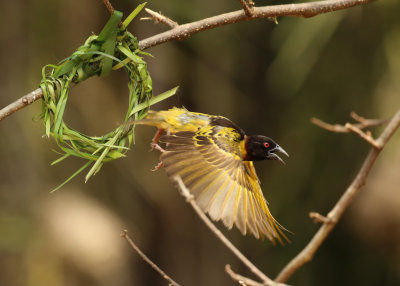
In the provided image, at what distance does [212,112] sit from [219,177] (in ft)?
16.3

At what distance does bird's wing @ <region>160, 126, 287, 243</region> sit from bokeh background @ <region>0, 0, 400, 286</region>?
347cm

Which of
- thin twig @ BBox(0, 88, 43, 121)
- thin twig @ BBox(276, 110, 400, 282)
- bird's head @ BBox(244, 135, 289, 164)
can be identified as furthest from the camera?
bird's head @ BBox(244, 135, 289, 164)

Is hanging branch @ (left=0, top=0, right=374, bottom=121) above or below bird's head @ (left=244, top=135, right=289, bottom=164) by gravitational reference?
above

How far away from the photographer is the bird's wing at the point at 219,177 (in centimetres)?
189

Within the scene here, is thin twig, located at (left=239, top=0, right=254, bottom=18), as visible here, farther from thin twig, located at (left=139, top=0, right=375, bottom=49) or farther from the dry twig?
the dry twig

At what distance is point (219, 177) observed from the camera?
203 centimetres

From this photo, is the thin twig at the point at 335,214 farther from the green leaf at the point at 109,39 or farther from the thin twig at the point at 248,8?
the green leaf at the point at 109,39

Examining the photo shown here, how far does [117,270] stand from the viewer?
23.8 feet

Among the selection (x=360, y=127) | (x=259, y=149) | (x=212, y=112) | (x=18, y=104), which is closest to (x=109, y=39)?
(x=18, y=104)

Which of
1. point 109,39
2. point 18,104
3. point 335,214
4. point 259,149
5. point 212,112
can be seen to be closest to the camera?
point 335,214

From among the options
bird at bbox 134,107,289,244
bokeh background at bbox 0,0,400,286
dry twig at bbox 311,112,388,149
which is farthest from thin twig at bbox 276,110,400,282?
bokeh background at bbox 0,0,400,286

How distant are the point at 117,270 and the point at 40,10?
2975 millimetres

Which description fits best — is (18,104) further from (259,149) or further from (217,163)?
(259,149)

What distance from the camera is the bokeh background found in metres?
5.95
